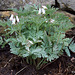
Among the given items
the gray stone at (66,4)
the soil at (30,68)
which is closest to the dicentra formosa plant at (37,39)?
the soil at (30,68)

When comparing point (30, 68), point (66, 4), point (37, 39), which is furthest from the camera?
point (66, 4)

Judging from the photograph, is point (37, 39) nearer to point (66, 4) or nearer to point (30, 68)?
point (30, 68)

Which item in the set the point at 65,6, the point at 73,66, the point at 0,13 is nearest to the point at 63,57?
the point at 73,66

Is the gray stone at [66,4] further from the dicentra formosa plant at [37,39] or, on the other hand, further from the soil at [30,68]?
the soil at [30,68]

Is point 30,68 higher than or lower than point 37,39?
lower

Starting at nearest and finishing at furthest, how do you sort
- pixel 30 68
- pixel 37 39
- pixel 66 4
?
pixel 37 39 → pixel 30 68 → pixel 66 4

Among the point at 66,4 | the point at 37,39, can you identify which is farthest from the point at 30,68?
the point at 66,4

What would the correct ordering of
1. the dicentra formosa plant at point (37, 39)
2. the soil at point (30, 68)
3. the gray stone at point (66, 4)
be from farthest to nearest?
1. the gray stone at point (66, 4)
2. the soil at point (30, 68)
3. the dicentra formosa plant at point (37, 39)

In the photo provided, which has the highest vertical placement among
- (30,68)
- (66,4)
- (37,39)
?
(66,4)

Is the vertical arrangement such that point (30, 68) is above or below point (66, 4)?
below

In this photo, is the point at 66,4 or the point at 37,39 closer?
the point at 37,39

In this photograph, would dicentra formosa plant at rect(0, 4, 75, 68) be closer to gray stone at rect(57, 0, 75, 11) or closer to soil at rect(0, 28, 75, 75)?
soil at rect(0, 28, 75, 75)
